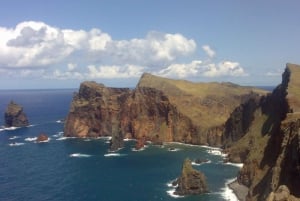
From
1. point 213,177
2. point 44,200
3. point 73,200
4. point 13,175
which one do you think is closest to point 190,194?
point 213,177

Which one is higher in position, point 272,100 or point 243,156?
point 272,100

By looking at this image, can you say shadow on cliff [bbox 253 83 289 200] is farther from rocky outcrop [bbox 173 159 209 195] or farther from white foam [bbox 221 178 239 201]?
rocky outcrop [bbox 173 159 209 195]

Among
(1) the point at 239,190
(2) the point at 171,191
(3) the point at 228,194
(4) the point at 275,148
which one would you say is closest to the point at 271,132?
(4) the point at 275,148

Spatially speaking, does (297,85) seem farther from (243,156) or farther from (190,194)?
(190,194)

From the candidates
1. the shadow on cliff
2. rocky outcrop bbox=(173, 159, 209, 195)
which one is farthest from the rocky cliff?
rocky outcrop bbox=(173, 159, 209, 195)

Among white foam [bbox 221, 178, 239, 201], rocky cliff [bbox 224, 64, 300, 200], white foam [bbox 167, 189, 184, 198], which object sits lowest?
white foam [bbox 167, 189, 184, 198]

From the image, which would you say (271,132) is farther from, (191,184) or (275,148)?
(191,184)
